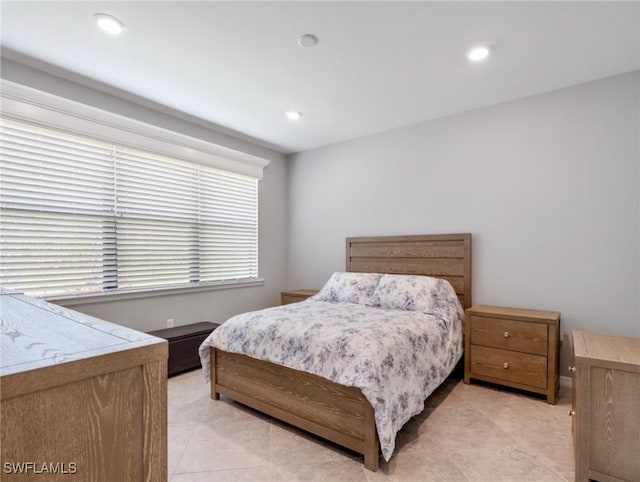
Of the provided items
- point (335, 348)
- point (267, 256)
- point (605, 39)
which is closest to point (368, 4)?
point (605, 39)

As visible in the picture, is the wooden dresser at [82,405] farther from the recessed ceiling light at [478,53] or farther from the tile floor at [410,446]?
the recessed ceiling light at [478,53]

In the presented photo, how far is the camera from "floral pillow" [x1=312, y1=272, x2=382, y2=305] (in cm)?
334

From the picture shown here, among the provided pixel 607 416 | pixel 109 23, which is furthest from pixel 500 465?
pixel 109 23

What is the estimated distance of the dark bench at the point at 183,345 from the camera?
3020 mm

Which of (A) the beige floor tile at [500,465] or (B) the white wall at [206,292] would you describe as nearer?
(A) the beige floor tile at [500,465]

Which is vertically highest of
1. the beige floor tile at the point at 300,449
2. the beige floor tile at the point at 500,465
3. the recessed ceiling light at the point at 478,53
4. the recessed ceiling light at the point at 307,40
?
the recessed ceiling light at the point at 307,40

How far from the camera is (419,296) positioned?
2.99 metres

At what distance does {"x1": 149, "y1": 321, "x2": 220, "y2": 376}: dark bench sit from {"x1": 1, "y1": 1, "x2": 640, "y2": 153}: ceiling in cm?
216

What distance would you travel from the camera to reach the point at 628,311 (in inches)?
100.0

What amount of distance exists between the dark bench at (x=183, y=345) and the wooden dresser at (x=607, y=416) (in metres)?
2.91

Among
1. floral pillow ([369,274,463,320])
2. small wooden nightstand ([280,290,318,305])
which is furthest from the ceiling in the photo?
small wooden nightstand ([280,290,318,305])

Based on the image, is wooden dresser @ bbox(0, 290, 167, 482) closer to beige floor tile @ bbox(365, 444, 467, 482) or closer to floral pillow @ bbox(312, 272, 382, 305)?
beige floor tile @ bbox(365, 444, 467, 482)

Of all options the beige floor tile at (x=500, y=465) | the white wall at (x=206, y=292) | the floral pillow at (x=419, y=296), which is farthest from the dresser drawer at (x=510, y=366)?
the white wall at (x=206, y=292)

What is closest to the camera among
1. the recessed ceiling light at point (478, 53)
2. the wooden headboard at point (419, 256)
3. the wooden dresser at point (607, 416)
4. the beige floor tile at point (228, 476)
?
the wooden dresser at point (607, 416)
